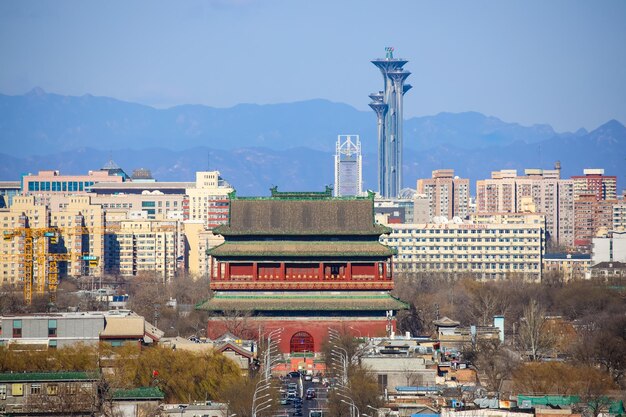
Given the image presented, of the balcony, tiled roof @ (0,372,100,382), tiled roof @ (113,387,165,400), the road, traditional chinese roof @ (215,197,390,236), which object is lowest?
the road

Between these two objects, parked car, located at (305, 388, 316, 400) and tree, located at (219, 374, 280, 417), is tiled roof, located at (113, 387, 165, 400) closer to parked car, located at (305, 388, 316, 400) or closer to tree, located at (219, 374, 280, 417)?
tree, located at (219, 374, 280, 417)

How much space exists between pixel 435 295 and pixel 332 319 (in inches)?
1937

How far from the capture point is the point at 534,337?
440 feet

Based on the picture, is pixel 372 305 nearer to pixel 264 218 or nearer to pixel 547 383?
pixel 264 218

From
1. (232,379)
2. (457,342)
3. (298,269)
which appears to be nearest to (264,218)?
(298,269)

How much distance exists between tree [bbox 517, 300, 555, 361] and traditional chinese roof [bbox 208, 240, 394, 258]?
1179 centimetres

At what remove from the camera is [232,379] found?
103m

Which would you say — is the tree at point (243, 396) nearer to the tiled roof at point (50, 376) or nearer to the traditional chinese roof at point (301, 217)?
the tiled roof at point (50, 376)

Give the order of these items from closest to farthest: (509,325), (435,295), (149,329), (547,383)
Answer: (547,383), (149,329), (509,325), (435,295)

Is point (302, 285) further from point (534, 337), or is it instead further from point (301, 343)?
point (534, 337)

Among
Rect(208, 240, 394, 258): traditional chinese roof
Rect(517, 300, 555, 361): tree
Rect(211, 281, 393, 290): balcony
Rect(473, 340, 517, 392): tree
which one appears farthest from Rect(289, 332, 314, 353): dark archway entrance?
Rect(473, 340, 517, 392): tree

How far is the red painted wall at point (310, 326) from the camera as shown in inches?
5463

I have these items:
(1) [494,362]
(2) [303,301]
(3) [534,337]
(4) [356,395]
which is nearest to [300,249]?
(2) [303,301]

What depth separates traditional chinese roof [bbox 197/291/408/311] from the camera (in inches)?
5507
